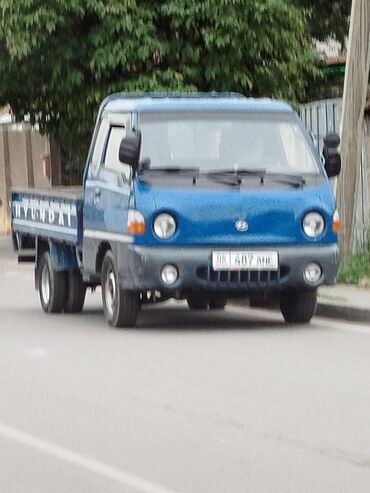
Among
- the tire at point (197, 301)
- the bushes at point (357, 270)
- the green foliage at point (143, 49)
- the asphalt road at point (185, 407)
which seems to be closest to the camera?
the asphalt road at point (185, 407)

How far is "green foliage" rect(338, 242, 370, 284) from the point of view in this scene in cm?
1981

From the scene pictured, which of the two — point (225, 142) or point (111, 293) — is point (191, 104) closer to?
point (225, 142)

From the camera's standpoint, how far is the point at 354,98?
20.4 metres

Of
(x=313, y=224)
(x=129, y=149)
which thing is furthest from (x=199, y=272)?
(x=129, y=149)

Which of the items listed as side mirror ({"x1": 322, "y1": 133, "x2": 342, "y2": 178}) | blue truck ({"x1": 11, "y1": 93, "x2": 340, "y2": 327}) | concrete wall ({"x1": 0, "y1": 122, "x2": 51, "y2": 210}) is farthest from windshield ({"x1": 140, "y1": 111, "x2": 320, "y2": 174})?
concrete wall ({"x1": 0, "y1": 122, "x2": 51, "y2": 210})

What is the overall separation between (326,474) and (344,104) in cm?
1197

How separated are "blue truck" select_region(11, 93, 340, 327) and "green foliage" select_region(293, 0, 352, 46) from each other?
1494cm

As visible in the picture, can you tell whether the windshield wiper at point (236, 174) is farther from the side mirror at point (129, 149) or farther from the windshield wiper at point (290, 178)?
the side mirror at point (129, 149)

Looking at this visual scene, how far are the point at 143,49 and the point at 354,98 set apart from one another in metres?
7.70

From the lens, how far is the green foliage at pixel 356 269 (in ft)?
65.0

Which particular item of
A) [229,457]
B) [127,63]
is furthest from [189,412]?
[127,63]

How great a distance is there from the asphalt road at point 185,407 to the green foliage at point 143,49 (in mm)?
10854

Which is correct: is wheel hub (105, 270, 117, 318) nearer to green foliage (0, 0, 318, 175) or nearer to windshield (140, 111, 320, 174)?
windshield (140, 111, 320, 174)

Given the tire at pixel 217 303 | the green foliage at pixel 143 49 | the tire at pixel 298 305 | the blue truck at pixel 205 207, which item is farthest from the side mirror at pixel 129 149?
the green foliage at pixel 143 49
